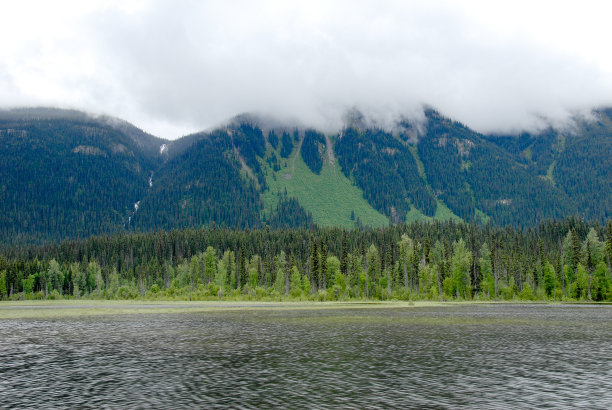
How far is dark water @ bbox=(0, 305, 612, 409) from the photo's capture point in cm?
2817

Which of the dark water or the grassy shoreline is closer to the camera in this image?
the dark water

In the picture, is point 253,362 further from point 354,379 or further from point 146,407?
point 146,407

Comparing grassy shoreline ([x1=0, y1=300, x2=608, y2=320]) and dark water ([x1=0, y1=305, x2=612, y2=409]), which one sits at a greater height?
dark water ([x1=0, y1=305, x2=612, y2=409])

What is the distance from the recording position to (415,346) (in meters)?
49.2

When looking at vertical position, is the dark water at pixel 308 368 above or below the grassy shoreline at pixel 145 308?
above

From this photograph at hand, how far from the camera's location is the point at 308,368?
37.3m

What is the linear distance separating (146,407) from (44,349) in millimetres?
27510

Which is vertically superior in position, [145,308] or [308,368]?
[308,368]

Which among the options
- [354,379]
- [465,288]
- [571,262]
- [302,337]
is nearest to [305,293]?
[465,288]

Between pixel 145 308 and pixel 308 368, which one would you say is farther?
pixel 145 308

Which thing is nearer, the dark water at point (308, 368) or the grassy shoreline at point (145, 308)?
the dark water at point (308, 368)

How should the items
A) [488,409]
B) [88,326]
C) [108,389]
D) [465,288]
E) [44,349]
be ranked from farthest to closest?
[465,288] < [88,326] < [44,349] < [108,389] < [488,409]

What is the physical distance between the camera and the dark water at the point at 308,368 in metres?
28.2

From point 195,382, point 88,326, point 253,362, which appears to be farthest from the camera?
point 88,326
